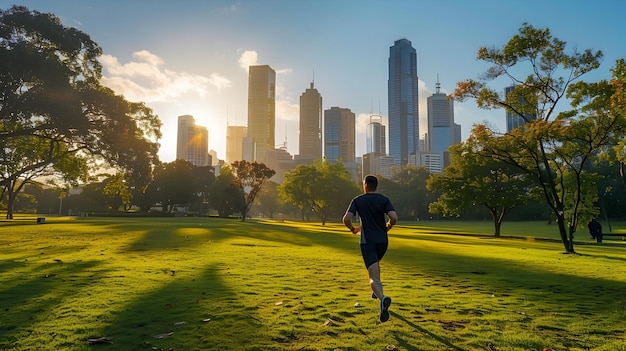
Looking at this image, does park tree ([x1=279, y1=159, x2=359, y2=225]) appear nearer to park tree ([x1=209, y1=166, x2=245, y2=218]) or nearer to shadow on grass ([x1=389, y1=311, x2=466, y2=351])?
park tree ([x1=209, y1=166, x2=245, y2=218])

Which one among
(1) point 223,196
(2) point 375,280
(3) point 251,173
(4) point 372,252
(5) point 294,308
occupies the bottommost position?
(5) point 294,308

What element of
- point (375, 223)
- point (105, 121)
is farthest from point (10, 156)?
point (375, 223)

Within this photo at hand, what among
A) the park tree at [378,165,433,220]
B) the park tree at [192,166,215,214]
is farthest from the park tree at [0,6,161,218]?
the park tree at [378,165,433,220]

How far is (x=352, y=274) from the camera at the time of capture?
35.4 feet

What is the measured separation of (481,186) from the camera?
4244 centimetres

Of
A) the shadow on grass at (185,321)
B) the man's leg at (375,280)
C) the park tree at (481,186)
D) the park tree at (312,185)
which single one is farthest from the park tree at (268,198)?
the man's leg at (375,280)

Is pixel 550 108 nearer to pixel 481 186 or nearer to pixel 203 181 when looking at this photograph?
pixel 481 186

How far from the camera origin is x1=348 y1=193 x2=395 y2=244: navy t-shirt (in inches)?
264

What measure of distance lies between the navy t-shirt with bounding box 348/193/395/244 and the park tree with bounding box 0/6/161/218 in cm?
2722

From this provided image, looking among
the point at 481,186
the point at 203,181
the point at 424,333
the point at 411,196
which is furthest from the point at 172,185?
the point at 424,333

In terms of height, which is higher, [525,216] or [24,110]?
[24,110]

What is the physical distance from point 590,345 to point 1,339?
24.5ft

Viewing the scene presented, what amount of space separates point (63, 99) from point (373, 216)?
91.7 ft

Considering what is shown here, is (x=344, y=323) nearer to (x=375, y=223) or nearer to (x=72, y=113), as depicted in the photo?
(x=375, y=223)
